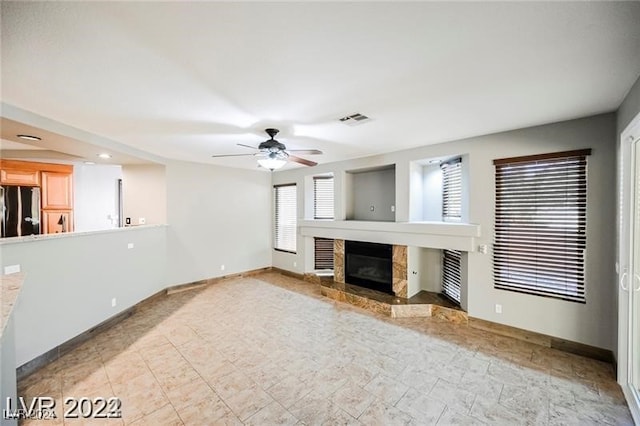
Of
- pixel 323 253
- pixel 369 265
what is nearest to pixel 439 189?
pixel 369 265

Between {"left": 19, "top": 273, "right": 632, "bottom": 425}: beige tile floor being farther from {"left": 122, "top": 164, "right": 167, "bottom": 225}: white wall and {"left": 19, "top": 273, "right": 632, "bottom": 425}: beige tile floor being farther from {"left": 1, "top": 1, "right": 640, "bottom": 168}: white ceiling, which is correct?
{"left": 1, "top": 1, "right": 640, "bottom": 168}: white ceiling

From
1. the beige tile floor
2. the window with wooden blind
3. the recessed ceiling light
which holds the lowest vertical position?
the beige tile floor

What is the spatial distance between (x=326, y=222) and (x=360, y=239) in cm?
92

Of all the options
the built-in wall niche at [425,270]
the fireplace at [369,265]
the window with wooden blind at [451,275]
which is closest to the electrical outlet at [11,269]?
the fireplace at [369,265]

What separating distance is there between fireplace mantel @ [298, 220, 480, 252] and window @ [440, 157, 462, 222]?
0.39 meters

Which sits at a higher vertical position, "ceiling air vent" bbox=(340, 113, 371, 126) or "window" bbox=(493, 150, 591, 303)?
"ceiling air vent" bbox=(340, 113, 371, 126)

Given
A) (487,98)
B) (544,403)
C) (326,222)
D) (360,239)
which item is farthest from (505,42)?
(326,222)

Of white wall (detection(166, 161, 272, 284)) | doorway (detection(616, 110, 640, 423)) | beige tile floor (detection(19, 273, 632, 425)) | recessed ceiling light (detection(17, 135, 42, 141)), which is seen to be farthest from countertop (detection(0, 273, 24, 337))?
doorway (detection(616, 110, 640, 423))

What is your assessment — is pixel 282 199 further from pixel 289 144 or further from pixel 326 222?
pixel 289 144

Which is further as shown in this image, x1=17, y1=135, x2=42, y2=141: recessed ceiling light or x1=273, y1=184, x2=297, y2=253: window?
x1=273, y1=184, x2=297, y2=253: window

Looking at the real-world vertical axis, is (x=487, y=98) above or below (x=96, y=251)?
above

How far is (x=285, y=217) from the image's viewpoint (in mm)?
6871

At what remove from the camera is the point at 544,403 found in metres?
2.27

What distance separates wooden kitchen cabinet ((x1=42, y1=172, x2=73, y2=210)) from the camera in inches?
206
